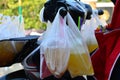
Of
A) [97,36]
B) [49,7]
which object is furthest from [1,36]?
[97,36]

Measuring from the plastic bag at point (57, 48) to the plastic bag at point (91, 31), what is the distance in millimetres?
234

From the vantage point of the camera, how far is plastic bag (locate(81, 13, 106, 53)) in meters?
1.24

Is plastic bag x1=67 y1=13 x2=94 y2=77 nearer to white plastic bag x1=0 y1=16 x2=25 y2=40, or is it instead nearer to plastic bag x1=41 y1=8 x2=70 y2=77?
plastic bag x1=41 y1=8 x2=70 y2=77

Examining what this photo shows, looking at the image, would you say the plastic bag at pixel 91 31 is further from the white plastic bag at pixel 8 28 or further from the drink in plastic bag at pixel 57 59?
the white plastic bag at pixel 8 28

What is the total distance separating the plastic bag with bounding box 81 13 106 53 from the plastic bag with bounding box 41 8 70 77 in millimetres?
234

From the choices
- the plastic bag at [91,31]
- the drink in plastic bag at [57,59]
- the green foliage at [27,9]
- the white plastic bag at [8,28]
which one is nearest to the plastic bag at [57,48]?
the drink in plastic bag at [57,59]

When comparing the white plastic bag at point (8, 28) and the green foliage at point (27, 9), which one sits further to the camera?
the green foliage at point (27, 9)

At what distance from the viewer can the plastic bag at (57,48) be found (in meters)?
0.99

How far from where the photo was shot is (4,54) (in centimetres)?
123

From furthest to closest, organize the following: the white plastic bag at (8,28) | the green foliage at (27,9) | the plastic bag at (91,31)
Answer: the green foliage at (27,9)
the white plastic bag at (8,28)
the plastic bag at (91,31)

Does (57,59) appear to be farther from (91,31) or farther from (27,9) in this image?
(27,9)

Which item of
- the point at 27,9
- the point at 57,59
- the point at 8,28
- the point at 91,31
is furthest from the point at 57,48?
the point at 27,9

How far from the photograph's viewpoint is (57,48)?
990mm

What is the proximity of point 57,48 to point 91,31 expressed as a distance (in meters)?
0.32
